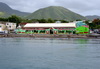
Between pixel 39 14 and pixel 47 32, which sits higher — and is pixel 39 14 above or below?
above

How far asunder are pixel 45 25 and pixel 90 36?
1449cm

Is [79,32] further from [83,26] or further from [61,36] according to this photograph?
[61,36]

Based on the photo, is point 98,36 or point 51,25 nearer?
point 98,36

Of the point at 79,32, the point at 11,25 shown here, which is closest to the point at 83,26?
the point at 79,32

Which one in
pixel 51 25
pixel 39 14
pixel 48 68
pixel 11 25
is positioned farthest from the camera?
pixel 39 14

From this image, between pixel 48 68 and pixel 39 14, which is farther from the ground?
pixel 39 14

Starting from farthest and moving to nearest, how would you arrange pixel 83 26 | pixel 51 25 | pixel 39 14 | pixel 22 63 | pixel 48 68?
pixel 39 14 < pixel 51 25 < pixel 83 26 < pixel 22 63 < pixel 48 68

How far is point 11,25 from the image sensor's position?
65.8m

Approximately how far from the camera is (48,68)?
14.9m

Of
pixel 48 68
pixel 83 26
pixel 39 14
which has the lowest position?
pixel 48 68

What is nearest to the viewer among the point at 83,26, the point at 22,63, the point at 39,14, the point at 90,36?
the point at 22,63

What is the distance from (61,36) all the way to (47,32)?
6838 mm

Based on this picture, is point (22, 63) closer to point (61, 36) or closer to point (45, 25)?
point (61, 36)

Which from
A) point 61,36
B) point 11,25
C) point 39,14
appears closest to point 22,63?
point 61,36
